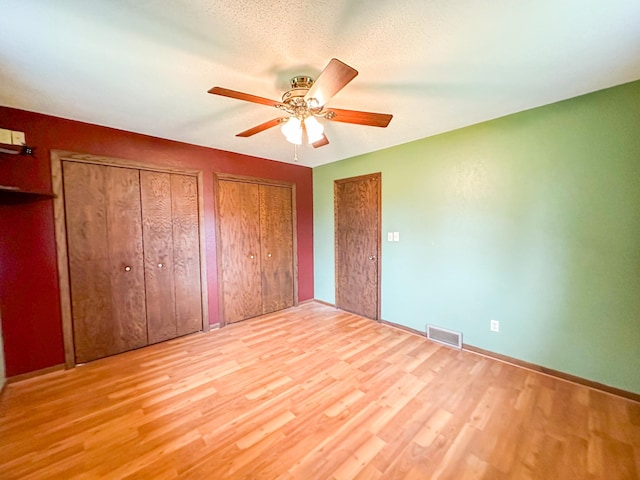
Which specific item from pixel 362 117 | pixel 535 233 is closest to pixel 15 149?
pixel 362 117

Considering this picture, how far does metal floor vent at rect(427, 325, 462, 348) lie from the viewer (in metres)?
2.67

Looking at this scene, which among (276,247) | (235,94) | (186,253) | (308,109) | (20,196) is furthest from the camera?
(276,247)

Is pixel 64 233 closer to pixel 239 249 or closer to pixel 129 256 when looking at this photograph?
pixel 129 256

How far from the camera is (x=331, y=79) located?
130 centimetres

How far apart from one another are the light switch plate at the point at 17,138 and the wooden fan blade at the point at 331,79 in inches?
95.8

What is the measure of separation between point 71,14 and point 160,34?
14.1 inches

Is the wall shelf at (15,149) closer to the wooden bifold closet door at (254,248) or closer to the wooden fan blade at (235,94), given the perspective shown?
the wooden bifold closet door at (254,248)

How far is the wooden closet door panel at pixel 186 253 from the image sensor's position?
116 inches

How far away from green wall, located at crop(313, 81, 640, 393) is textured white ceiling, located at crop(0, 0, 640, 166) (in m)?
0.30

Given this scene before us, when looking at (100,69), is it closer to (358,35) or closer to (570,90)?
(358,35)

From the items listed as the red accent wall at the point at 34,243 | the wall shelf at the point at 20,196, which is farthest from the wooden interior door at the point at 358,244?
the wall shelf at the point at 20,196

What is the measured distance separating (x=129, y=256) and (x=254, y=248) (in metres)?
1.45

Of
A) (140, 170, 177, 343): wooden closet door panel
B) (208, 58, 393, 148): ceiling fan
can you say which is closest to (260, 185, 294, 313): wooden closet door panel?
(140, 170, 177, 343): wooden closet door panel

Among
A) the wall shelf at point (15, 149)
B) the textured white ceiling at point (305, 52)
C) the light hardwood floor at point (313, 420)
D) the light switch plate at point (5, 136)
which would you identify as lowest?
the light hardwood floor at point (313, 420)
